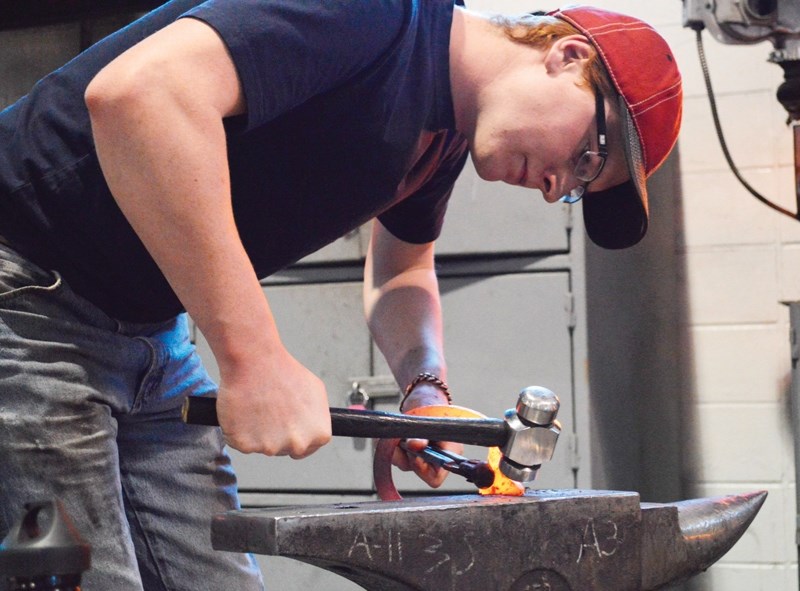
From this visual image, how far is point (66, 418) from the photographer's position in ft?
3.59

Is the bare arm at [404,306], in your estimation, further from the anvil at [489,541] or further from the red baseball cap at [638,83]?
the anvil at [489,541]

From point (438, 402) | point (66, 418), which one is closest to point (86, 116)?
point (66, 418)

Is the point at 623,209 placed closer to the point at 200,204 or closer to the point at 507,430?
the point at 507,430

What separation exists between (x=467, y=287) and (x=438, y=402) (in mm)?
902

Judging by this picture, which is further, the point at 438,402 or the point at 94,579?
the point at 438,402

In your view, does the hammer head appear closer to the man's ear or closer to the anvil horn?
the anvil horn

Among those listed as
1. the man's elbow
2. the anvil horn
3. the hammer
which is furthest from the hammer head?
the man's elbow

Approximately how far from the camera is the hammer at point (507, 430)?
3.45 feet

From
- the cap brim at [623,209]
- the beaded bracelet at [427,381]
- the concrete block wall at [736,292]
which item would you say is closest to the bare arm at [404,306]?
the beaded bracelet at [427,381]

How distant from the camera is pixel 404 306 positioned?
60.9 inches

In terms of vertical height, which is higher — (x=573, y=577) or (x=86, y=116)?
(x=86, y=116)

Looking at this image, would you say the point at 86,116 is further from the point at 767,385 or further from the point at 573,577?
the point at 767,385

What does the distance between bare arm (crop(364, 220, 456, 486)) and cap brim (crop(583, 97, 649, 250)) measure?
0.83ft

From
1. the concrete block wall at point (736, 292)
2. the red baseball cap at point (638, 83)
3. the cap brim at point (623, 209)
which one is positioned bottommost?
the concrete block wall at point (736, 292)
